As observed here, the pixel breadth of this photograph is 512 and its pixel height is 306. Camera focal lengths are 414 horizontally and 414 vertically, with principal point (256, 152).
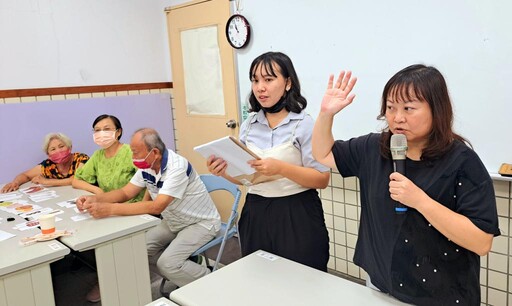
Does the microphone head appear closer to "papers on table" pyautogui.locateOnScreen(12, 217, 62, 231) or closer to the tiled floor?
"papers on table" pyautogui.locateOnScreen(12, 217, 62, 231)

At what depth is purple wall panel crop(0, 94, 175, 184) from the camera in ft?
11.4

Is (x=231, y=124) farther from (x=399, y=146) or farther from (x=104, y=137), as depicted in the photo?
(x=399, y=146)

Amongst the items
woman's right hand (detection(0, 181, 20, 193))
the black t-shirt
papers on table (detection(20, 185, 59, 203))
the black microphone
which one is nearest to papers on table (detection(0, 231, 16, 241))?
papers on table (detection(20, 185, 59, 203))

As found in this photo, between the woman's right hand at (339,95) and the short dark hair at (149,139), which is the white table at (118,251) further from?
the woman's right hand at (339,95)

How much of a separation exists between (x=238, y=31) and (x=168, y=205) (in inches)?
63.4

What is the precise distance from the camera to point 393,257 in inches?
48.5

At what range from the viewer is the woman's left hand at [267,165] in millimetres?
1616

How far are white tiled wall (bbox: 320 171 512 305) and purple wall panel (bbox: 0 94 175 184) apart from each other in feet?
7.02

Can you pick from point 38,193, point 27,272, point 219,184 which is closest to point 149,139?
point 219,184

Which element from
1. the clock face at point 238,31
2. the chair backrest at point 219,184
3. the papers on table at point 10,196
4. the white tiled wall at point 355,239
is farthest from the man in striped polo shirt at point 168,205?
the clock face at point 238,31

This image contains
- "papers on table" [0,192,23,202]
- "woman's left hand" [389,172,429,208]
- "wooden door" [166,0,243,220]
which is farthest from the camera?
"wooden door" [166,0,243,220]

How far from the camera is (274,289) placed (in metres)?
1.38

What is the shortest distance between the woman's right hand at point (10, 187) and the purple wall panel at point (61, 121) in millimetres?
217

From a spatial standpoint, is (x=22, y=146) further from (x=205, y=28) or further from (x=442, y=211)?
(x=442, y=211)
